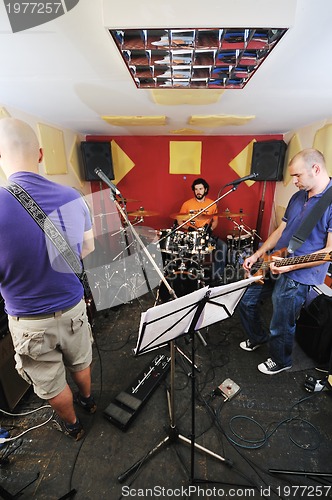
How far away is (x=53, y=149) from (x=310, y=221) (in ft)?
9.87

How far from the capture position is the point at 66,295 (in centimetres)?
127


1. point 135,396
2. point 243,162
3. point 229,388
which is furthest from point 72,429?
point 243,162

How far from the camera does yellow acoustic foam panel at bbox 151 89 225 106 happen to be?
5.80ft

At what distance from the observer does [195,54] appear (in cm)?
127

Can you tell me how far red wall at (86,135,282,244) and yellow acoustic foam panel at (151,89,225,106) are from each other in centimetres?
193

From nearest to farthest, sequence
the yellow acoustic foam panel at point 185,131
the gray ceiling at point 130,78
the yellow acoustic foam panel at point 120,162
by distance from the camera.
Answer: the gray ceiling at point 130,78 → the yellow acoustic foam panel at point 185,131 → the yellow acoustic foam panel at point 120,162

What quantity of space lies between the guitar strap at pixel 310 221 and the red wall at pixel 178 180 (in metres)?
2.37

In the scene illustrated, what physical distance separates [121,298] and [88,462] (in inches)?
71.2

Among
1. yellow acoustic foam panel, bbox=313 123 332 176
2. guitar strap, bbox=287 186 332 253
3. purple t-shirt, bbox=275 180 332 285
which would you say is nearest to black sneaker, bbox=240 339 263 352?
purple t-shirt, bbox=275 180 332 285

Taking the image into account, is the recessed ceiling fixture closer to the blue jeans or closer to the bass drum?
the blue jeans

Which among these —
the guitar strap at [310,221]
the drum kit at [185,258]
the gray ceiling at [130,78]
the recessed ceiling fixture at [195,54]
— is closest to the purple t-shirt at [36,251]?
the gray ceiling at [130,78]

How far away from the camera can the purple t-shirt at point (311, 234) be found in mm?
1594

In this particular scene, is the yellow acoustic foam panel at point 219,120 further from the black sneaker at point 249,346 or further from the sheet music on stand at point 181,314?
the black sneaker at point 249,346

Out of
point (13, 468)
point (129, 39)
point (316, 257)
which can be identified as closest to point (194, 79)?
point (129, 39)
